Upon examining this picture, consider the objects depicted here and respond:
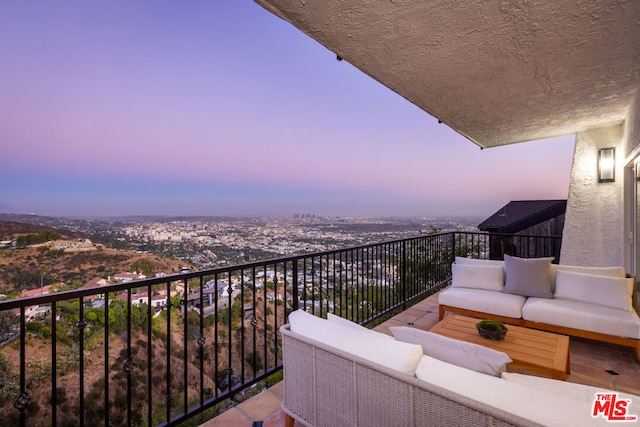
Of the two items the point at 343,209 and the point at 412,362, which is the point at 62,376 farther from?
the point at 343,209

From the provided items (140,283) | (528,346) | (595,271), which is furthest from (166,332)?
(595,271)

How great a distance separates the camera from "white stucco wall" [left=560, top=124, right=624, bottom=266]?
3.83m

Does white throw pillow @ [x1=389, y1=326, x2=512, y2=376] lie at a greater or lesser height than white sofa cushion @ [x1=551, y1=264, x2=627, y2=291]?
greater

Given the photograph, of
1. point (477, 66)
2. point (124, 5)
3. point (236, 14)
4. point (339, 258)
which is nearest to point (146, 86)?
point (124, 5)

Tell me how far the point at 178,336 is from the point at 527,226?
7296 millimetres

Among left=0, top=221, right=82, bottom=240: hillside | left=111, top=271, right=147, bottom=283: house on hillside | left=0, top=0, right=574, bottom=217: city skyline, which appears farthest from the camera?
left=0, top=0, right=574, bottom=217: city skyline

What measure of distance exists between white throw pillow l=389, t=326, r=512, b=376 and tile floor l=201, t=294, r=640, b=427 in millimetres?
1083

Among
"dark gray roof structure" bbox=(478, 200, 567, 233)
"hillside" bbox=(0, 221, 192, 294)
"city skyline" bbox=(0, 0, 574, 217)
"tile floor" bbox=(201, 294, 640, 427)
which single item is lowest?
"tile floor" bbox=(201, 294, 640, 427)

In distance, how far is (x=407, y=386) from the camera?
112 cm

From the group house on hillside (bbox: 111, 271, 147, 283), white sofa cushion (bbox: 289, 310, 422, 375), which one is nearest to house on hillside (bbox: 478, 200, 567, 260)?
white sofa cushion (bbox: 289, 310, 422, 375)

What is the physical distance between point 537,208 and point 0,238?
10.1 meters

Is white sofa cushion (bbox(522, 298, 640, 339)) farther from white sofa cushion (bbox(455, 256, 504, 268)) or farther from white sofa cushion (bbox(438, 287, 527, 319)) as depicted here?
white sofa cushion (bbox(455, 256, 504, 268))

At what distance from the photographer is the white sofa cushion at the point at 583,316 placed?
8.65ft

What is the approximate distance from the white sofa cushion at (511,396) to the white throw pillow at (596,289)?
9.75 ft
